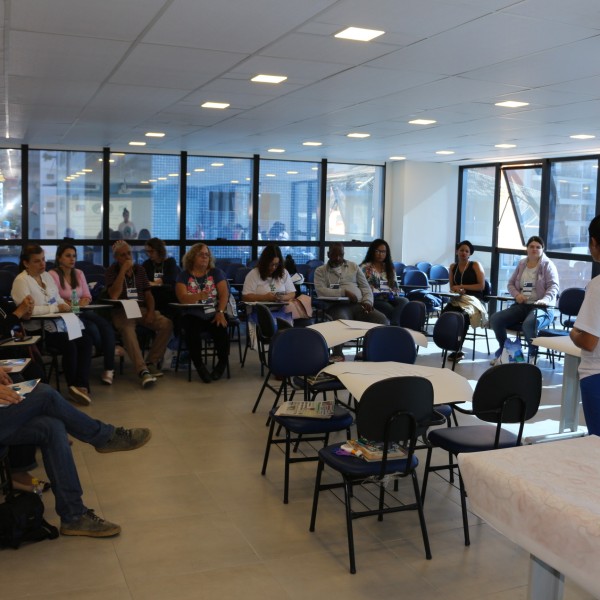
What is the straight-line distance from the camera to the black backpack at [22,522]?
3863mm

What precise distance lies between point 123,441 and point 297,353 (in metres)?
1.41

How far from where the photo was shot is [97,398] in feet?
23.6

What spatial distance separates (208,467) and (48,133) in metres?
7.33

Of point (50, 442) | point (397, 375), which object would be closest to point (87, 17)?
point (50, 442)

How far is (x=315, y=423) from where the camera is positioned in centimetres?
459

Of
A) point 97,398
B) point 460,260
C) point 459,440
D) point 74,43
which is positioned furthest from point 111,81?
point 460,260

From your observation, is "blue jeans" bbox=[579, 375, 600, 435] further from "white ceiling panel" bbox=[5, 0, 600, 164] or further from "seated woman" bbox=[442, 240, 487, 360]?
"seated woman" bbox=[442, 240, 487, 360]

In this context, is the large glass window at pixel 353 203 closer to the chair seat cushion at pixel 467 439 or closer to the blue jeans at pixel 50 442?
the chair seat cushion at pixel 467 439

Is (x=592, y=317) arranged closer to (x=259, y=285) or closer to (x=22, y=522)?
(x=22, y=522)

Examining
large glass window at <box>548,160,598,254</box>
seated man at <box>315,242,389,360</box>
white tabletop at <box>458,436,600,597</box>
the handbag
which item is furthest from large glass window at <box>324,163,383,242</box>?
white tabletop at <box>458,436,600,597</box>

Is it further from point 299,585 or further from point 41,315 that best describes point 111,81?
point 299,585

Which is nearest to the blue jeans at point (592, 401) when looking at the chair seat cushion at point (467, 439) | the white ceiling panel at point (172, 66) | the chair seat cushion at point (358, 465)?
the chair seat cushion at point (467, 439)

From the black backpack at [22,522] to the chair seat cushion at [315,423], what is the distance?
150cm

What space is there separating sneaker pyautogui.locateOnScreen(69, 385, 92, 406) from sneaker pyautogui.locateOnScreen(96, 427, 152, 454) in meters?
2.24
